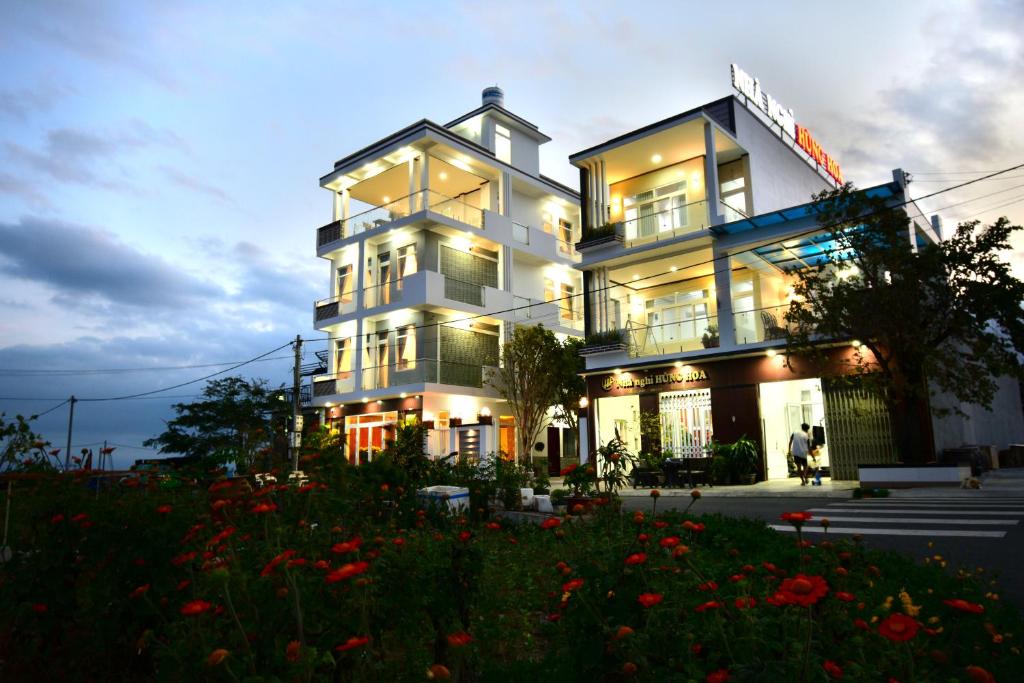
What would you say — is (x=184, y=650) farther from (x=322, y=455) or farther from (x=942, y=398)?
(x=942, y=398)

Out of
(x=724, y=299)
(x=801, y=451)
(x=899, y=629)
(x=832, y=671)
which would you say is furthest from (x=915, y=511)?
(x=899, y=629)

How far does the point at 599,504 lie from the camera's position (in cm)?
457

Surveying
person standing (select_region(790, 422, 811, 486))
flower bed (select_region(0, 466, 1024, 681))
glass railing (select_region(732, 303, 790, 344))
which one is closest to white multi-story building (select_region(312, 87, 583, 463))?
glass railing (select_region(732, 303, 790, 344))

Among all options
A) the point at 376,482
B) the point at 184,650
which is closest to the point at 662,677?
the point at 184,650

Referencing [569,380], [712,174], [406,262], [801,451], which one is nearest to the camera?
→ [801,451]

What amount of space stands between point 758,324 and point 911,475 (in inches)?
Result: 254

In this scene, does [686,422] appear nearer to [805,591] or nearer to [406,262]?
[406,262]

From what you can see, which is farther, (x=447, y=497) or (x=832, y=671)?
(x=447, y=497)

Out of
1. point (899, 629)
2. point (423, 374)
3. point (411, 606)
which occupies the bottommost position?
point (411, 606)

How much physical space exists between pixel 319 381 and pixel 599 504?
29615mm

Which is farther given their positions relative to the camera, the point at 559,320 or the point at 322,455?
the point at 559,320

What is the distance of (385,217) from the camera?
106 ft

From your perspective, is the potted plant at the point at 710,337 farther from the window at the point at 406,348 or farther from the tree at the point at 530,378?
the window at the point at 406,348

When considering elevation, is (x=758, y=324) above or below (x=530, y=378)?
above
